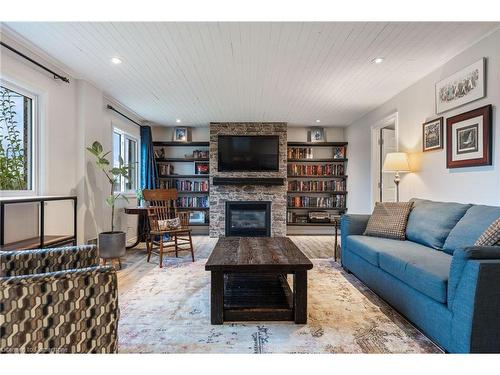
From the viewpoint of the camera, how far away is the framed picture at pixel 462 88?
2.44 m

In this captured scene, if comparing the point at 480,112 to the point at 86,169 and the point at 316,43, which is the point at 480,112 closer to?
the point at 316,43

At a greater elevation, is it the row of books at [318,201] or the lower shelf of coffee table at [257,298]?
the row of books at [318,201]

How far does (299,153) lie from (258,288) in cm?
406

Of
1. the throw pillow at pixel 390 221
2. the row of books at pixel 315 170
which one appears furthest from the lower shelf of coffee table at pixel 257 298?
the row of books at pixel 315 170

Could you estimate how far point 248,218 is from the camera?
5699 millimetres

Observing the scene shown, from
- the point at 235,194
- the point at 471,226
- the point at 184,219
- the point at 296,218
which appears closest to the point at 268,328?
the point at 471,226

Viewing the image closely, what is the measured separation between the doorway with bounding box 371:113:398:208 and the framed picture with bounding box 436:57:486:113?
5.05 feet

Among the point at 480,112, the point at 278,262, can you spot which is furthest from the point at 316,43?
the point at 278,262

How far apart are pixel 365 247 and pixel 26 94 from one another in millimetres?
3568

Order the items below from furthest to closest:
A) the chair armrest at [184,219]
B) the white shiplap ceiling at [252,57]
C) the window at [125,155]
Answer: the window at [125,155] → the chair armrest at [184,219] → the white shiplap ceiling at [252,57]

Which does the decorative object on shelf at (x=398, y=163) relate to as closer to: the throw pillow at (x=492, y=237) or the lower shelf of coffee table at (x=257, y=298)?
the throw pillow at (x=492, y=237)

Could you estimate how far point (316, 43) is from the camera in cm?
249

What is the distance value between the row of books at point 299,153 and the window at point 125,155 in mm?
3059
